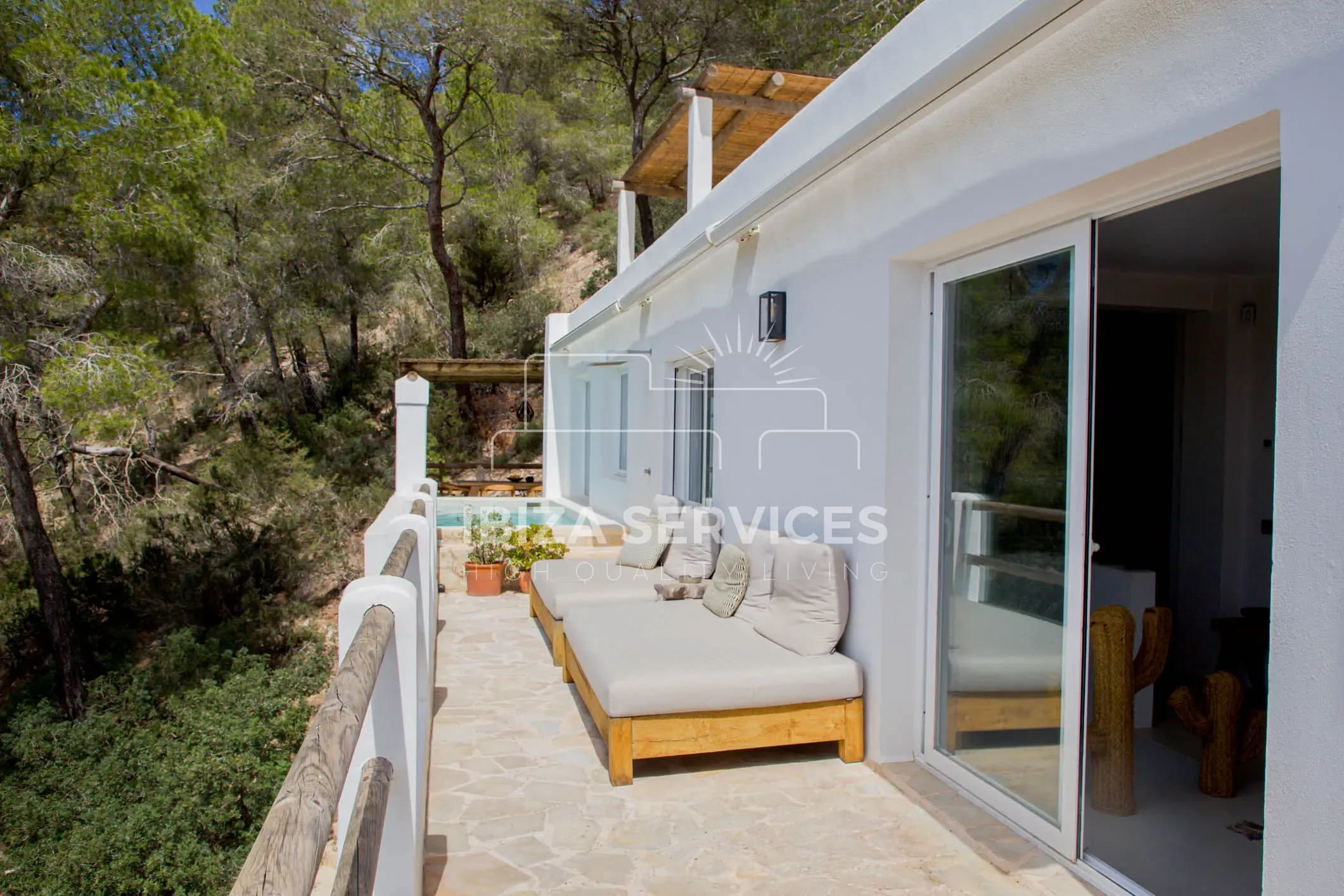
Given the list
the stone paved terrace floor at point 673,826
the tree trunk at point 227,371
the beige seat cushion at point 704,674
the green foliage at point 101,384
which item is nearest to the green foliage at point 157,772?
the green foliage at point 101,384

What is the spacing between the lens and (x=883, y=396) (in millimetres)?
4020

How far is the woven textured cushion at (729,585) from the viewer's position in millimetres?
5238

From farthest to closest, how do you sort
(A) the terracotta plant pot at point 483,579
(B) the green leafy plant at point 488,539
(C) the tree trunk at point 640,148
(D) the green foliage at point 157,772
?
1. (C) the tree trunk at point 640,148
2. (B) the green leafy plant at point 488,539
3. (A) the terracotta plant pot at point 483,579
4. (D) the green foliage at point 157,772

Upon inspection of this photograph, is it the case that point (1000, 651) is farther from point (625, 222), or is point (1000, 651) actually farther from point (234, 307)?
point (234, 307)

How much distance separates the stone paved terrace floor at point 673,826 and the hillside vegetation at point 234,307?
10.5 ft

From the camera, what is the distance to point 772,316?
17.1 ft

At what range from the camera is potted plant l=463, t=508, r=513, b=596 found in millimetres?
8844

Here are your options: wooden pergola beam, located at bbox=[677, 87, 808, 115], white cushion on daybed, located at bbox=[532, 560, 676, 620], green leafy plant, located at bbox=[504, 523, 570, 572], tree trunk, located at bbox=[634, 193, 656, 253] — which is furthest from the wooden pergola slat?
tree trunk, located at bbox=[634, 193, 656, 253]

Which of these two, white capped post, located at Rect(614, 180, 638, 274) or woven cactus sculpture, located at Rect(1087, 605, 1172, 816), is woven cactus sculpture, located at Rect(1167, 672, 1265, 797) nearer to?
woven cactus sculpture, located at Rect(1087, 605, 1172, 816)

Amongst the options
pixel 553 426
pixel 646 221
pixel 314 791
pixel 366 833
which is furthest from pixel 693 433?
pixel 646 221

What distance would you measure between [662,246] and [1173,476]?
4.28 m

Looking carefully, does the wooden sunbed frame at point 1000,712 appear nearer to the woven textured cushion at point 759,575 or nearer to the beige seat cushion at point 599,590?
the woven textured cushion at point 759,575

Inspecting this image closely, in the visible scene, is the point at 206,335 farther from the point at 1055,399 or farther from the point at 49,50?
the point at 1055,399

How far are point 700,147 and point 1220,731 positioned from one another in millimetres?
5504
